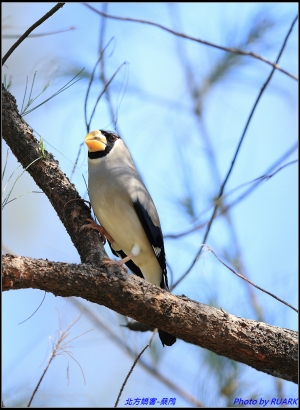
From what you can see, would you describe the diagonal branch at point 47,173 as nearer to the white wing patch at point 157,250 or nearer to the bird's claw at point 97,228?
the bird's claw at point 97,228

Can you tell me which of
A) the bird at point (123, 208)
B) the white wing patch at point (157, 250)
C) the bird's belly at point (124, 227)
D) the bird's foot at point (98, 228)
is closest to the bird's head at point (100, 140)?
the bird at point (123, 208)

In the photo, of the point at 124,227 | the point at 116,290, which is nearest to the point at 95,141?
the point at 124,227

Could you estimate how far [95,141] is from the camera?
3.39 m

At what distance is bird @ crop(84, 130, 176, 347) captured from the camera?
322 centimetres

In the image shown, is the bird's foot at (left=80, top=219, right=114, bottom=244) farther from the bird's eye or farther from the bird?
the bird's eye

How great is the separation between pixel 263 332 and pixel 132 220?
107 centimetres

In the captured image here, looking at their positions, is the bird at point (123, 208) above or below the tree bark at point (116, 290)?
above

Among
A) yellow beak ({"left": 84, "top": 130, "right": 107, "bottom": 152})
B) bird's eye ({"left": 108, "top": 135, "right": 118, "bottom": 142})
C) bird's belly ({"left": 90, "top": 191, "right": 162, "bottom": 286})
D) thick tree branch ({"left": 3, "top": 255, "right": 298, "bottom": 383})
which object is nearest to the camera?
thick tree branch ({"left": 3, "top": 255, "right": 298, "bottom": 383})

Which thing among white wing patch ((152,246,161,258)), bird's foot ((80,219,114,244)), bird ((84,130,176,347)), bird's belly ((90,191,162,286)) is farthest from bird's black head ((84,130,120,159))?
white wing patch ((152,246,161,258))

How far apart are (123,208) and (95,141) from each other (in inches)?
19.2

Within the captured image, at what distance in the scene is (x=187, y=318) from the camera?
2520mm

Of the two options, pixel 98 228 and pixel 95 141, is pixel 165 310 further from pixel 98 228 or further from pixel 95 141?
pixel 95 141

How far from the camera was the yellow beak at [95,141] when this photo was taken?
11.0 feet

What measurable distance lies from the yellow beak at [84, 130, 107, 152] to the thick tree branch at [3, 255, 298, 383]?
3.93 ft
